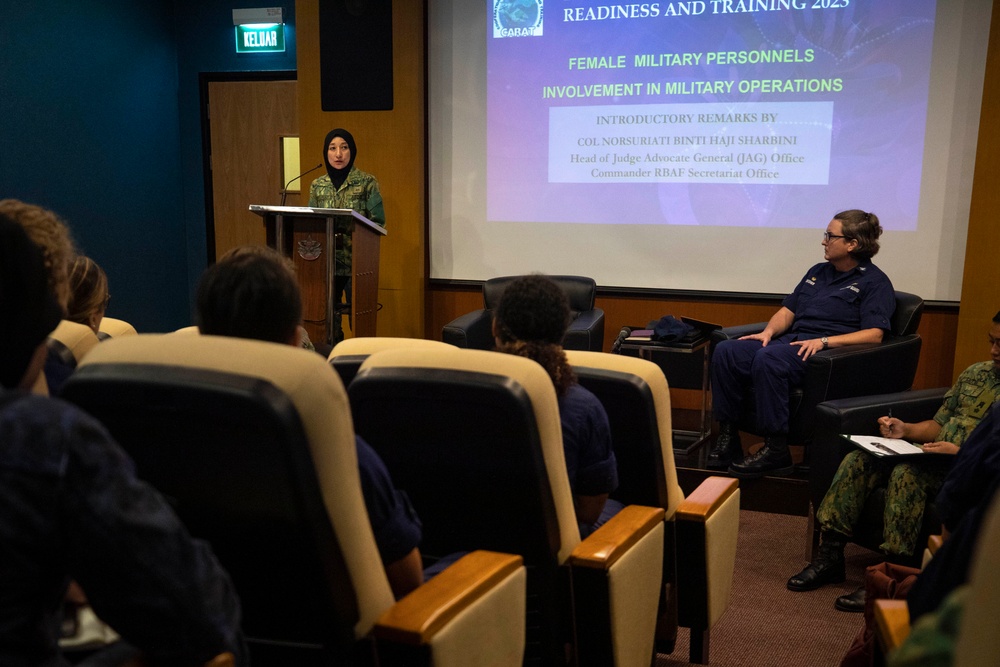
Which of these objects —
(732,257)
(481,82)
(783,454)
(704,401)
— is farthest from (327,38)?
(783,454)

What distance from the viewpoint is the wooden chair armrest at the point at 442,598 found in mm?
1330

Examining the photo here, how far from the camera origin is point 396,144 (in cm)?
563

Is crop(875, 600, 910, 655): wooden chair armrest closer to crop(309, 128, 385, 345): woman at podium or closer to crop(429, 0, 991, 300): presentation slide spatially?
crop(429, 0, 991, 300): presentation slide

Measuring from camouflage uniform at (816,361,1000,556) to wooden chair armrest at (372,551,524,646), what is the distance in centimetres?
177

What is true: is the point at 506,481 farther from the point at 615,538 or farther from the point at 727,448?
the point at 727,448

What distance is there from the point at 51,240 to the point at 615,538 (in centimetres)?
123

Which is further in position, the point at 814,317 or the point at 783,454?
the point at 814,317

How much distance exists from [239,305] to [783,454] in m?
3.00

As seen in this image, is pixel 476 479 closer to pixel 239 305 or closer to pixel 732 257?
pixel 239 305

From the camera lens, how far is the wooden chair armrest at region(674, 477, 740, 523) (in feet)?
7.18

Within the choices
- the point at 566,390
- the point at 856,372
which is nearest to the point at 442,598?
the point at 566,390

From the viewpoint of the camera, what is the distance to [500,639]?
156 centimetres

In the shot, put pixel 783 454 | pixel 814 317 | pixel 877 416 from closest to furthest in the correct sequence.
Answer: pixel 877 416 < pixel 783 454 < pixel 814 317

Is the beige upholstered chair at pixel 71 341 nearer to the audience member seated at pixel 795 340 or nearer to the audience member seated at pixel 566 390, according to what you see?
the audience member seated at pixel 566 390
